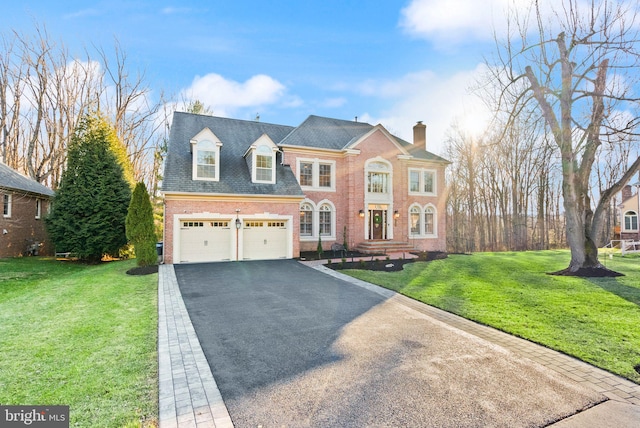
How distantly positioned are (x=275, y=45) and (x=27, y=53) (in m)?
23.3

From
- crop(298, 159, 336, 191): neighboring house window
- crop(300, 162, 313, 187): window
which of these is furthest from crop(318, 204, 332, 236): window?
crop(300, 162, 313, 187): window

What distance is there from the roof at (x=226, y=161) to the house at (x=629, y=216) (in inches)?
1205

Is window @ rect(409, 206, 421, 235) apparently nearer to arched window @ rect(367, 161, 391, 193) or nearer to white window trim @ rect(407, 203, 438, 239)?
white window trim @ rect(407, 203, 438, 239)

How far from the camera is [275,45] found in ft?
42.1

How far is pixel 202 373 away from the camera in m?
4.20

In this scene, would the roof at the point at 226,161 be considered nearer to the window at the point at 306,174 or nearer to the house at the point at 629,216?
the window at the point at 306,174

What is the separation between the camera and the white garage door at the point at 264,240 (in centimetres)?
1556

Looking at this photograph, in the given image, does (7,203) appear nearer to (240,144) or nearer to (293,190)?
(240,144)

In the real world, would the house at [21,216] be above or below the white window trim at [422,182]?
below

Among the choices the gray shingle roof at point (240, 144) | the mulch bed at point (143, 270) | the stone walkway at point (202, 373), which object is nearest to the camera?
the stone walkway at point (202, 373)

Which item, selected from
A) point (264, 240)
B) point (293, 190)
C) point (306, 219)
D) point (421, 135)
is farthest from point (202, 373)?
point (421, 135)

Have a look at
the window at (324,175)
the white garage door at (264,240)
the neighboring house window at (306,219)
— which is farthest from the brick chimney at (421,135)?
the white garage door at (264,240)

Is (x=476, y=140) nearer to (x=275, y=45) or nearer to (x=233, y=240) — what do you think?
(x=275, y=45)

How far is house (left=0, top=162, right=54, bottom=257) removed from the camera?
17.3m
